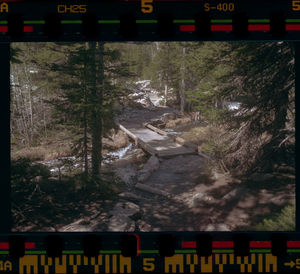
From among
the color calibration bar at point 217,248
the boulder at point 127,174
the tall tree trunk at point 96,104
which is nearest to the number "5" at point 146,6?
the color calibration bar at point 217,248

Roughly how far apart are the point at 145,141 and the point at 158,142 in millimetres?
552

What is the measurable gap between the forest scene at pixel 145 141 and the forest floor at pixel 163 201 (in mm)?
30

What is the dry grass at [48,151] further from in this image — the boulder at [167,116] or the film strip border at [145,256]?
the film strip border at [145,256]

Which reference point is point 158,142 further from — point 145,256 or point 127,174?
point 145,256

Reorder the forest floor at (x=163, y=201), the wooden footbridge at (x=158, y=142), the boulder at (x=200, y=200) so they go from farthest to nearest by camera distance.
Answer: the wooden footbridge at (x=158, y=142), the boulder at (x=200, y=200), the forest floor at (x=163, y=201)

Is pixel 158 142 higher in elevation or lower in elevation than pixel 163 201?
higher

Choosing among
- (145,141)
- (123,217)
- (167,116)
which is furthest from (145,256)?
(145,141)

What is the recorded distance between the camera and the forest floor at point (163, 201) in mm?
5160

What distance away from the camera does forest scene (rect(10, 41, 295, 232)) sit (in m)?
5.54

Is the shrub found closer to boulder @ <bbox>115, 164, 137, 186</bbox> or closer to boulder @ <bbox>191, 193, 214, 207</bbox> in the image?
boulder @ <bbox>191, 193, 214, 207</bbox>

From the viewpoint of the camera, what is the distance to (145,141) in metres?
8.44

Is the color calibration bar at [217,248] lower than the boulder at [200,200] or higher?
higher

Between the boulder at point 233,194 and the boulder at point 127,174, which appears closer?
the boulder at point 233,194

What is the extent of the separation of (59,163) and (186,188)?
3.53 meters
